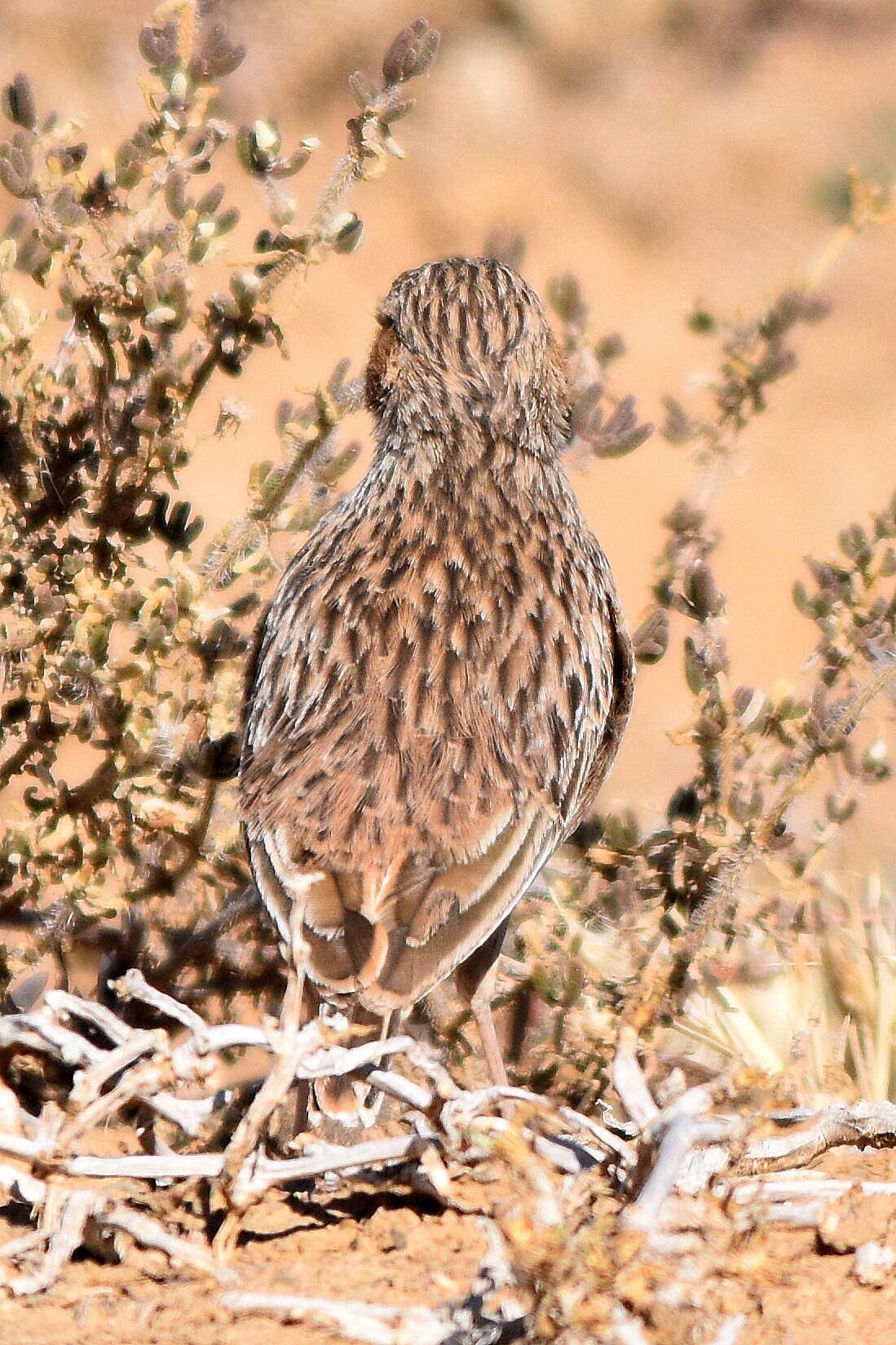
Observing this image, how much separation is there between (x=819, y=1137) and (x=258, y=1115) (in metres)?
0.94

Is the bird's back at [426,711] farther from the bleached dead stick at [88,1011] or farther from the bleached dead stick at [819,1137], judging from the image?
the bleached dead stick at [819,1137]

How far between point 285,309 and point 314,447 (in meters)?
0.29

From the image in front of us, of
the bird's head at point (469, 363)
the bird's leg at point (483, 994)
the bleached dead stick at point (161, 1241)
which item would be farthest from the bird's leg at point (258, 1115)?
the bird's head at point (469, 363)

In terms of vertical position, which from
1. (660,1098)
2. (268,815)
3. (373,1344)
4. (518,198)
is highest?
(518,198)

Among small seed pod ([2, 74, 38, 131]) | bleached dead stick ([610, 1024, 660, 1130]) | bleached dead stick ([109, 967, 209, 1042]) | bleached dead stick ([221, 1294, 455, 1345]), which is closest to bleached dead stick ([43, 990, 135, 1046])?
bleached dead stick ([109, 967, 209, 1042])

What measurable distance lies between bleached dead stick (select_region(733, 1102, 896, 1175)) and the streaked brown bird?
2.22 feet

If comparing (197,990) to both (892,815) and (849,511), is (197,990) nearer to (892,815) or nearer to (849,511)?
(892,815)

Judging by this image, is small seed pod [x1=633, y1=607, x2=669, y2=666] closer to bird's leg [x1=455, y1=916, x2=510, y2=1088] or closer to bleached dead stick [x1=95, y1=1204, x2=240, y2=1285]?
bird's leg [x1=455, y1=916, x2=510, y2=1088]

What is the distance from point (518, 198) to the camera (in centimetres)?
1430

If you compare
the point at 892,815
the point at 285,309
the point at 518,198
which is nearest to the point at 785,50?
the point at 518,198

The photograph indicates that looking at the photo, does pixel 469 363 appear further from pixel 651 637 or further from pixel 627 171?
pixel 627 171

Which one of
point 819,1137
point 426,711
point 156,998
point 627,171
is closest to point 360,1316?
point 156,998

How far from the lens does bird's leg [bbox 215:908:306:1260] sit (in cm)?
245

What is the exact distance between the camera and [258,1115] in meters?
2.48
